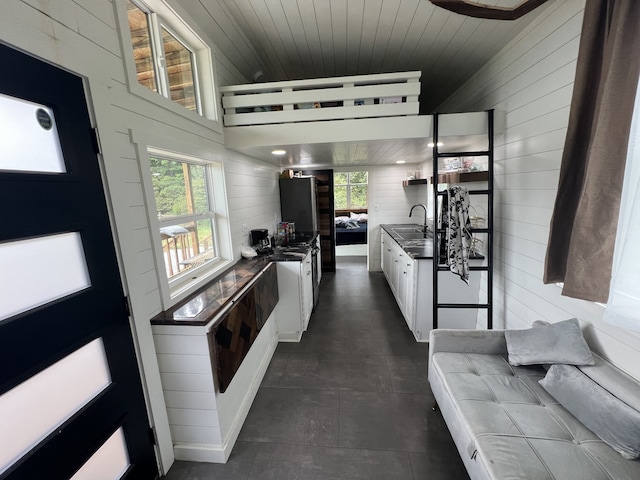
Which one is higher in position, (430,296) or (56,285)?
(56,285)

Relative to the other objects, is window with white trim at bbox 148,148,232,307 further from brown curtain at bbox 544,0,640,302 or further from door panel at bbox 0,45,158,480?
brown curtain at bbox 544,0,640,302

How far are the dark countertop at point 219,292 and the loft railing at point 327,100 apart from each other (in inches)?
52.4

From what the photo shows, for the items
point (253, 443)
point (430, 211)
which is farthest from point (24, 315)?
point (430, 211)

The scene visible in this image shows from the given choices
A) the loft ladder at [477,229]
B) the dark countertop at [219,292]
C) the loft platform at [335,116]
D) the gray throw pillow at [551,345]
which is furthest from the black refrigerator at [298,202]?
the gray throw pillow at [551,345]

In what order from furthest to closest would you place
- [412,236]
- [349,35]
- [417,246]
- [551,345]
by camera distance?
[412,236], [417,246], [349,35], [551,345]

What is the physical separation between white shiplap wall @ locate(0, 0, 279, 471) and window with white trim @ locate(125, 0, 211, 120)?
0.59ft

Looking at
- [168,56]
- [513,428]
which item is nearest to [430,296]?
[513,428]

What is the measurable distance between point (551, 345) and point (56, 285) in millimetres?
2482

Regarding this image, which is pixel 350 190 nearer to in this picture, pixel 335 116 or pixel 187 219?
pixel 335 116

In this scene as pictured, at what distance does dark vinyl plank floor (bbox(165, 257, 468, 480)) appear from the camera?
1.53 m

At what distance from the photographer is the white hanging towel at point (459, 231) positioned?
7.62 ft

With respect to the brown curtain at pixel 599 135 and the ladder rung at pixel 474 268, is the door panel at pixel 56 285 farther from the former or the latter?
the ladder rung at pixel 474 268

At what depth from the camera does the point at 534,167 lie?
1.91 metres

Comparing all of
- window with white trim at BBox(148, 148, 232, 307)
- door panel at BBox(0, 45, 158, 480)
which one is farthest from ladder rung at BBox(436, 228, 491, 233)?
door panel at BBox(0, 45, 158, 480)
